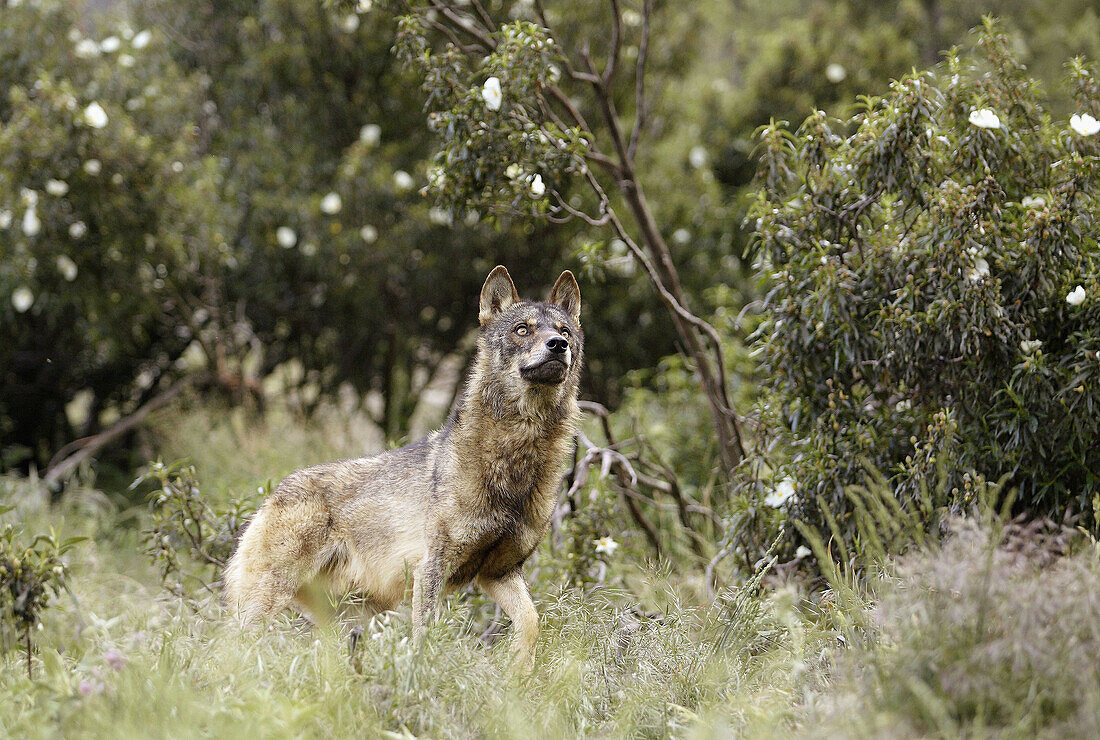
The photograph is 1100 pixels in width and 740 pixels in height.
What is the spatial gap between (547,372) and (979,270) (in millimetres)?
2124

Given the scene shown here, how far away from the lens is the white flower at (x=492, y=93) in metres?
5.38

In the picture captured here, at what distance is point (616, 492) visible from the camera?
21.1ft

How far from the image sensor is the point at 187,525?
5578mm

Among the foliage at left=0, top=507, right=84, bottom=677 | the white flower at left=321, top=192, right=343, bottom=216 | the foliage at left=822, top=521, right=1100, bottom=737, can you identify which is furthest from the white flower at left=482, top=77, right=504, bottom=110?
the white flower at left=321, top=192, right=343, bottom=216

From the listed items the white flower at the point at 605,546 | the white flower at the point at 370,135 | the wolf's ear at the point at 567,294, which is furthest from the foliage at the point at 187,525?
the white flower at the point at 370,135

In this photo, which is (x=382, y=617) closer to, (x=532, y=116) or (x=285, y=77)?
(x=532, y=116)

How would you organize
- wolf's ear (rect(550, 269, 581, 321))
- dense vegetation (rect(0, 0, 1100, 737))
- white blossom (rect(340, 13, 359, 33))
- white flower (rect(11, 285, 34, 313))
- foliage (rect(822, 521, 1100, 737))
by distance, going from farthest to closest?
white blossom (rect(340, 13, 359, 33)), white flower (rect(11, 285, 34, 313)), wolf's ear (rect(550, 269, 581, 321)), dense vegetation (rect(0, 0, 1100, 737)), foliage (rect(822, 521, 1100, 737))

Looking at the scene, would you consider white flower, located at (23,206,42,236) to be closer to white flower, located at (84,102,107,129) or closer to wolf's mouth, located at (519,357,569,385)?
white flower, located at (84,102,107,129)

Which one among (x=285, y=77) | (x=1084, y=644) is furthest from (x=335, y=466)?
(x=285, y=77)

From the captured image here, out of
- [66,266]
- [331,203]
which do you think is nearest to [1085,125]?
[331,203]

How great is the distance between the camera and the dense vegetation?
330 centimetres

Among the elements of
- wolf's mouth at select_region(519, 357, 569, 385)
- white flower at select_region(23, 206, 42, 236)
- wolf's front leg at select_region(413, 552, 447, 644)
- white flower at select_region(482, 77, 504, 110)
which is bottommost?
wolf's front leg at select_region(413, 552, 447, 644)

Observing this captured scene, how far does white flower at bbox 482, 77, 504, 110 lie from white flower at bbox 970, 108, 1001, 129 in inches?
99.2

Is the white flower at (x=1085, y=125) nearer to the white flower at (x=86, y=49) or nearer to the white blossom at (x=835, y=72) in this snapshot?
the white blossom at (x=835, y=72)
